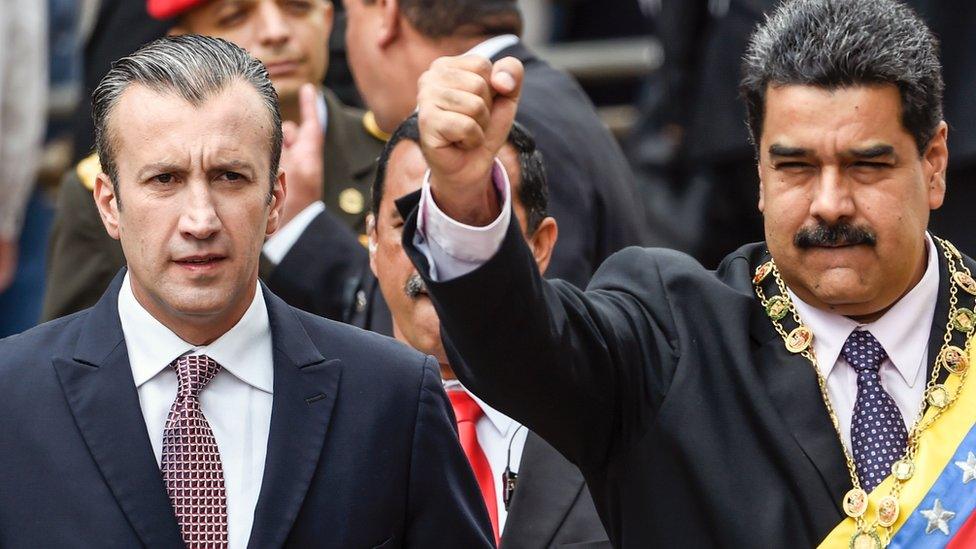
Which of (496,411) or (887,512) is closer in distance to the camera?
(887,512)

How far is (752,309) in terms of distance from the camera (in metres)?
3.96

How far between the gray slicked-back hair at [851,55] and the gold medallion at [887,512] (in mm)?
697

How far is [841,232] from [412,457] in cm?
91

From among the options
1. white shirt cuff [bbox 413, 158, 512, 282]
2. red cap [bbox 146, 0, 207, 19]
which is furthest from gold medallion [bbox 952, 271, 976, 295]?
red cap [bbox 146, 0, 207, 19]

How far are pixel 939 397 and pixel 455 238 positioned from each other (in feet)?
3.63

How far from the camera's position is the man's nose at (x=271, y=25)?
6035 millimetres

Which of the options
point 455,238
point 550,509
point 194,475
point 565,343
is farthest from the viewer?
point 550,509

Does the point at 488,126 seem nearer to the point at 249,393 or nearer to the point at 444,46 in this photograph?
the point at 249,393

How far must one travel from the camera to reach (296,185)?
5.57 metres

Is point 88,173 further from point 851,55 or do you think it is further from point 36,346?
point 851,55

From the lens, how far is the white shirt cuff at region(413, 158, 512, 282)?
3.34 m

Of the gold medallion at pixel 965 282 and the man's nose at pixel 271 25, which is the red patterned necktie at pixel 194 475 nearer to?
the gold medallion at pixel 965 282

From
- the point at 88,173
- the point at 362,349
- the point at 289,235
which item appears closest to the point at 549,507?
the point at 362,349

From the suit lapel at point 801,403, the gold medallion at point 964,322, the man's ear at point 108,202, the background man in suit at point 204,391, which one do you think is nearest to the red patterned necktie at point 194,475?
the background man in suit at point 204,391
